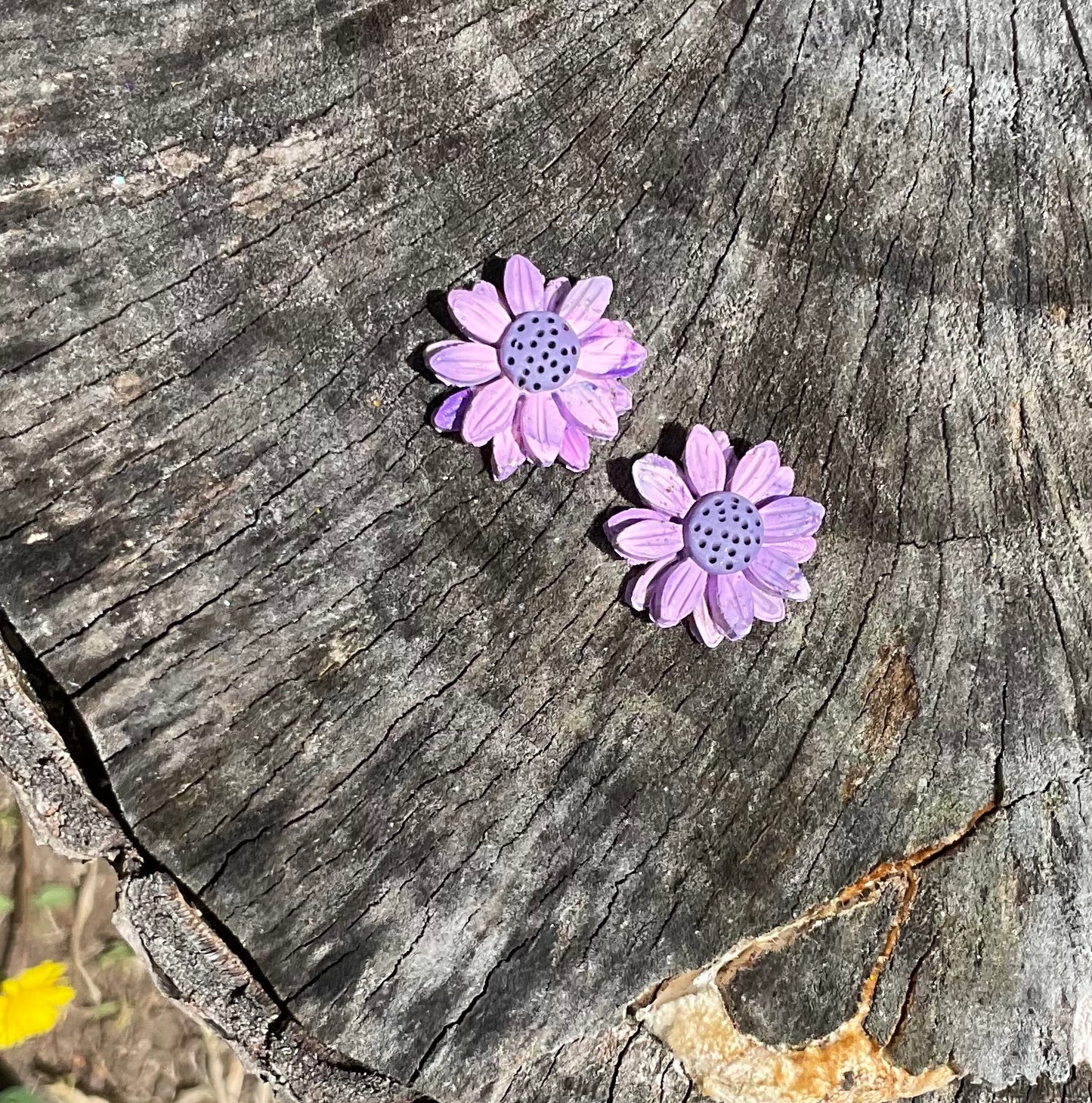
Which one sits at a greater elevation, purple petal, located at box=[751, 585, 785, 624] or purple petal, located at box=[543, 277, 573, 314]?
purple petal, located at box=[543, 277, 573, 314]

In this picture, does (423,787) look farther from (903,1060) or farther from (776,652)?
(903,1060)

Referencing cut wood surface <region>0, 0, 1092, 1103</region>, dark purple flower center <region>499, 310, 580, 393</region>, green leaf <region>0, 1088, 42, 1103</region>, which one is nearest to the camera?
cut wood surface <region>0, 0, 1092, 1103</region>

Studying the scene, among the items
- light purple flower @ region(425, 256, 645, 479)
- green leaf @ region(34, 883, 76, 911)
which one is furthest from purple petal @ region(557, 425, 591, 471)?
green leaf @ region(34, 883, 76, 911)

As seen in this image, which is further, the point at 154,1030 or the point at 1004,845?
the point at 154,1030

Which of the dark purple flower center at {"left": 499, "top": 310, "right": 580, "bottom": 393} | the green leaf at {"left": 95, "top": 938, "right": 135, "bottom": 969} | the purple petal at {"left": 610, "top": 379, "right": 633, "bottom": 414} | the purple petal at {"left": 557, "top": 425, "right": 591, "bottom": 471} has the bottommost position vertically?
the green leaf at {"left": 95, "top": 938, "right": 135, "bottom": 969}

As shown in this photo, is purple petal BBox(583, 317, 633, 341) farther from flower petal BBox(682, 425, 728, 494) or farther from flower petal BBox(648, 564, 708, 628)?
flower petal BBox(648, 564, 708, 628)

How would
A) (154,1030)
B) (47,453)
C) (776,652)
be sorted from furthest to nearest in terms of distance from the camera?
(154,1030)
(776,652)
(47,453)

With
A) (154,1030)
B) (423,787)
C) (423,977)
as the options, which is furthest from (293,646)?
(154,1030)

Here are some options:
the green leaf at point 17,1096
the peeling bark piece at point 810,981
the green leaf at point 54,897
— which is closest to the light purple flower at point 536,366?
the peeling bark piece at point 810,981
